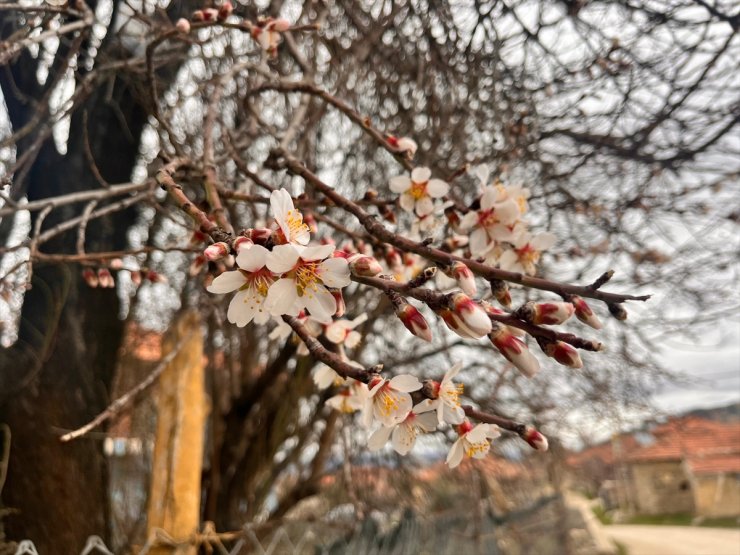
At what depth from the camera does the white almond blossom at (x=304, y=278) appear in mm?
776

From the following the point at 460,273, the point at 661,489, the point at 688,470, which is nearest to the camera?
the point at 460,273

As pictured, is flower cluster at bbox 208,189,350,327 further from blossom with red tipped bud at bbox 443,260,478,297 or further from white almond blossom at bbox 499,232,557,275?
white almond blossom at bbox 499,232,557,275

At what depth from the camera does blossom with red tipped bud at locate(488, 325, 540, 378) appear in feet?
2.71

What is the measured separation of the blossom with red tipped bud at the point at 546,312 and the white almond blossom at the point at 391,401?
21 centimetres

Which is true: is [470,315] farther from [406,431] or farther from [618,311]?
[406,431]

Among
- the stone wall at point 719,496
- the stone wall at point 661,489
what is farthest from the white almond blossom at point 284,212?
the stone wall at point 661,489

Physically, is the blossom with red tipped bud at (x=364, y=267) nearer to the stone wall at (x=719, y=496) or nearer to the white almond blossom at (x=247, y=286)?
the white almond blossom at (x=247, y=286)

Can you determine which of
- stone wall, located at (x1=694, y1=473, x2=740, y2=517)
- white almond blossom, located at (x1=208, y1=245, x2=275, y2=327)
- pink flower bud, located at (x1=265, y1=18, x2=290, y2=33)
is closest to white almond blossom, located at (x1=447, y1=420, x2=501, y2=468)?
white almond blossom, located at (x1=208, y1=245, x2=275, y2=327)

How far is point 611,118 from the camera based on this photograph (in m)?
3.05

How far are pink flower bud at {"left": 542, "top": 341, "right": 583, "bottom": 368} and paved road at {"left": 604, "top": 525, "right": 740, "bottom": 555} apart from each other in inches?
99.1

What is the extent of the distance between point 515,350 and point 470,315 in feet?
0.37

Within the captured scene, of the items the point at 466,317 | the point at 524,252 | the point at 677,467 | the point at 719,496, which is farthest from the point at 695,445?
the point at 466,317

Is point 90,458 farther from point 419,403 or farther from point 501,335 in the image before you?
point 501,335

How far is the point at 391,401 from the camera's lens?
0.96 m
